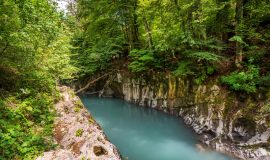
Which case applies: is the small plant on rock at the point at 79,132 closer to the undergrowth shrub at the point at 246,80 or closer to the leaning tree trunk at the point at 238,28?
the undergrowth shrub at the point at 246,80

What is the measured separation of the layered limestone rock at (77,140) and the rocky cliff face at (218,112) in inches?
190

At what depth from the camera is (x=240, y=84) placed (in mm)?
8805

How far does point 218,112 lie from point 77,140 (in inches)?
238

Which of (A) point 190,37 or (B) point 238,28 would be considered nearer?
(B) point 238,28

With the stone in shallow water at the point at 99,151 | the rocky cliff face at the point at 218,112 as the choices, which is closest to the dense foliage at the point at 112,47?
the rocky cliff face at the point at 218,112

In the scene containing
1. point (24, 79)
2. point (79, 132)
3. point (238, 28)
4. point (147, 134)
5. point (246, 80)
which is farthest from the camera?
point (147, 134)

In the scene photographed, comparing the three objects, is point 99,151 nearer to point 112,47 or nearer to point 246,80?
point 246,80

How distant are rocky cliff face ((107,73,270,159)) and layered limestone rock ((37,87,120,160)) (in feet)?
15.8

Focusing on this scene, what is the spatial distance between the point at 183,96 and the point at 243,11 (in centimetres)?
429

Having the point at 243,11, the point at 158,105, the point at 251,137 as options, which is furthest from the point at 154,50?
the point at 251,137

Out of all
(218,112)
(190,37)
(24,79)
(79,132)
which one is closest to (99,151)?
(79,132)

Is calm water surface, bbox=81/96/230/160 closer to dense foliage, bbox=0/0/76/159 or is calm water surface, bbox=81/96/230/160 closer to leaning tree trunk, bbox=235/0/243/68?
leaning tree trunk, bbox=235/0/243/68

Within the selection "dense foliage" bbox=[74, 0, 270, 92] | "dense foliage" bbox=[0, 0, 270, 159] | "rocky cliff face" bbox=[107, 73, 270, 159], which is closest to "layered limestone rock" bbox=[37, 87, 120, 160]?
"dense foliage" bbox=[0, 0, 270, 159]

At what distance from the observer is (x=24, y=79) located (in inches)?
245
